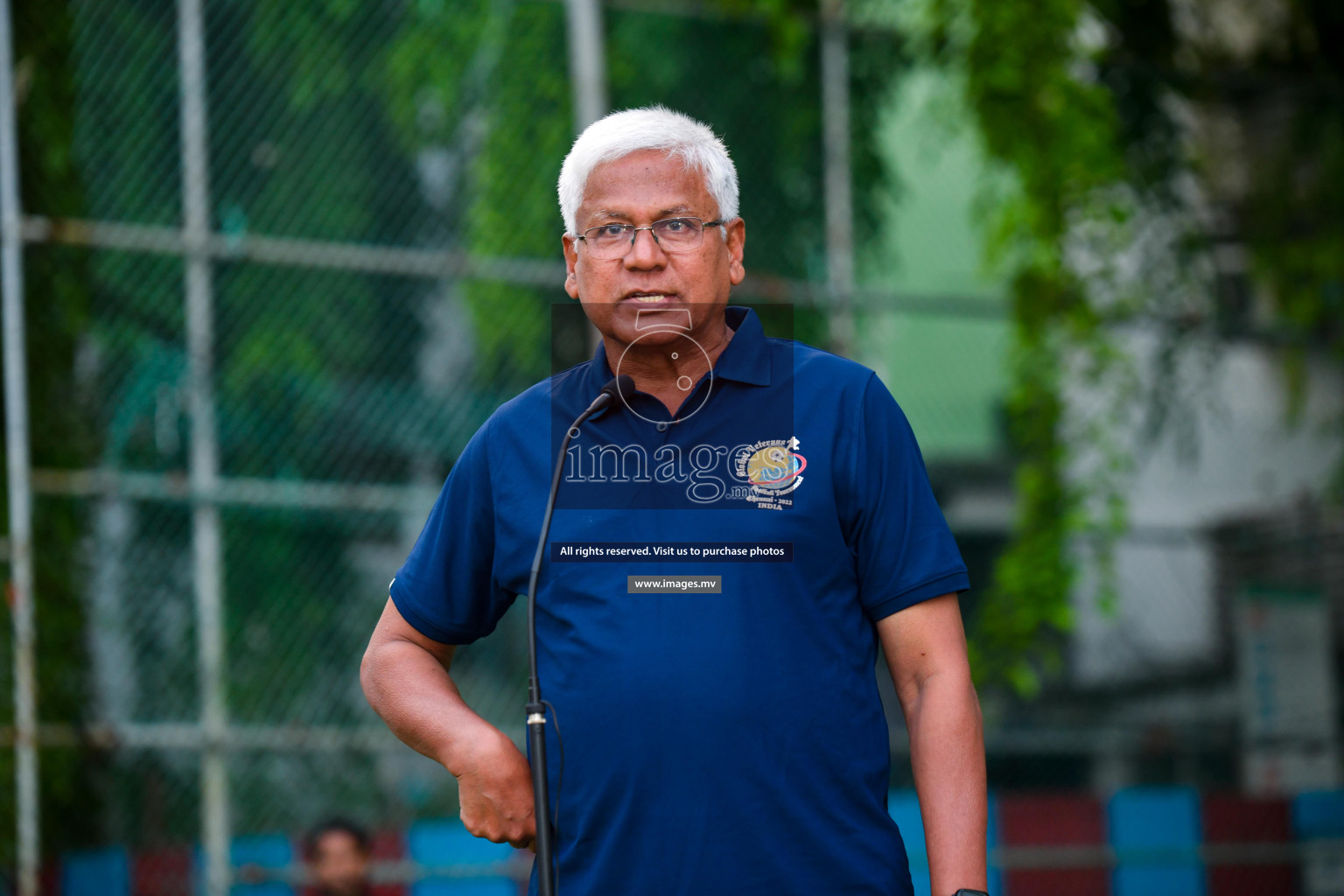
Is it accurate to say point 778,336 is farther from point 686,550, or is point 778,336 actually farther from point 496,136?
point 496,136

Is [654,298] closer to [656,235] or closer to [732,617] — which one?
[656,235]

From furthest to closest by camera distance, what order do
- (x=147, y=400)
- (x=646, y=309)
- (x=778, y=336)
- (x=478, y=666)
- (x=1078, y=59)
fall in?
(x=1078, y=59) < (x=478, y=666) < (x=147, y=400) < (x=778, y=336) < (x=646, y=309)

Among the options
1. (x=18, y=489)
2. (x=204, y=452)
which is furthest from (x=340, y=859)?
Result: (x=18, y=489)

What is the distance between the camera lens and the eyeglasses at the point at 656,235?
2.21m

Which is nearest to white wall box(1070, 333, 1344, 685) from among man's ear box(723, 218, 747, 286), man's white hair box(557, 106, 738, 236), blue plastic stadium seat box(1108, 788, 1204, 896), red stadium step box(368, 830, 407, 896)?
blue plastic stadium seat box(1108, 788, 1204, 896)

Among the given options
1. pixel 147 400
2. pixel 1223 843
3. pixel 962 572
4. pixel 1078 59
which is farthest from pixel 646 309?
pixel 1223 843

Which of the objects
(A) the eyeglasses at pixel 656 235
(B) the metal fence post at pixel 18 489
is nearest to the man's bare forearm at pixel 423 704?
(A) the eyeglasses at pixel 656 235

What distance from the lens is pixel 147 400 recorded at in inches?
248

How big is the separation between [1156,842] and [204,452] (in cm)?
483

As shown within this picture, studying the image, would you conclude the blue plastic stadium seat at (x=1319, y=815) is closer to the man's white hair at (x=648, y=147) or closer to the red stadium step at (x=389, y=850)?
the red stadium step at (x=389, y=850)

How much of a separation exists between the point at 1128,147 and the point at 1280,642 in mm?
2791

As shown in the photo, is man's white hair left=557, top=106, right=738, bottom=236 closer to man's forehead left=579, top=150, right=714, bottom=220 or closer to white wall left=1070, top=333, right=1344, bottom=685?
man's forehead left=579, top=150, right=714, bottom=220

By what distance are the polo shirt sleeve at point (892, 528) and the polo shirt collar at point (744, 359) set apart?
164 mm

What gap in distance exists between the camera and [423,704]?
216 cm
